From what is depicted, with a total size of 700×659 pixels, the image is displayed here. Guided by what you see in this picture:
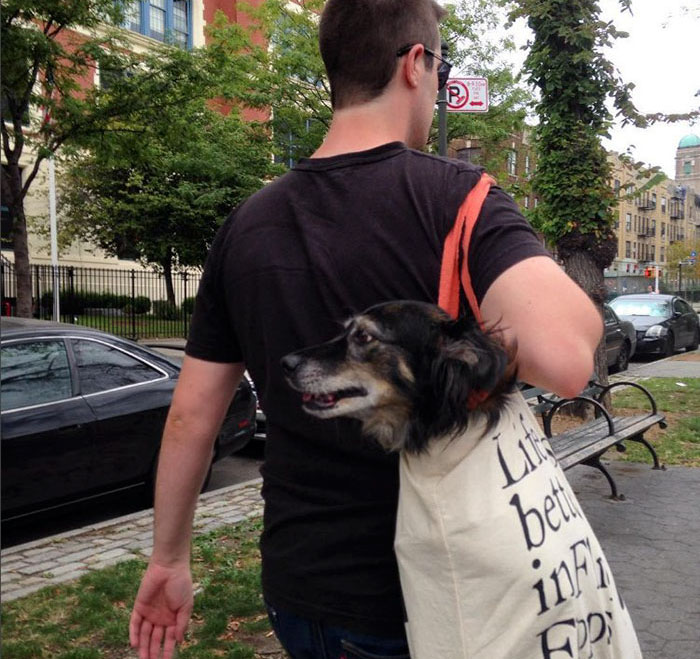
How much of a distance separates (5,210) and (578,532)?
12.4 meters

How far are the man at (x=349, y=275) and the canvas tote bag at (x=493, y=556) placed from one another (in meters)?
0.13

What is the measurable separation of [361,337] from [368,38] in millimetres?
590

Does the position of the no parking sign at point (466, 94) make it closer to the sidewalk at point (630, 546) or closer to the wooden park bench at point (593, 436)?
the wooden park bench at point (593, 436)

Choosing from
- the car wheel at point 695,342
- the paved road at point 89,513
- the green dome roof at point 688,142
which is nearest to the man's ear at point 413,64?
the paved road at point 89,513

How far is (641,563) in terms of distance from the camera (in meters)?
5.24

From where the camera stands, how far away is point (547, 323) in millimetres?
1278

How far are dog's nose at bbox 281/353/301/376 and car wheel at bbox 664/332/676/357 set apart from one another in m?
20.8

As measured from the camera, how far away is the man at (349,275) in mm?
1436

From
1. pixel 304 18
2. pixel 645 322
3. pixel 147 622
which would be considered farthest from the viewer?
pixel 304 18

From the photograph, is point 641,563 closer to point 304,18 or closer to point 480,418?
point 480,418

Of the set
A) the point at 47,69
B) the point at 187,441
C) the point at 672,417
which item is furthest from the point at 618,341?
the point at 187,441

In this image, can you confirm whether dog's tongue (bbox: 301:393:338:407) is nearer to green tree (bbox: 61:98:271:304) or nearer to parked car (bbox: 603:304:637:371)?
parked car (bbox: 603:304:637:371)

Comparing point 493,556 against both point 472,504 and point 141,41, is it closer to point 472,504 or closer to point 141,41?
point 472,504

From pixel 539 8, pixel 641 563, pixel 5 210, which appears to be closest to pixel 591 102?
pixel 539 8
